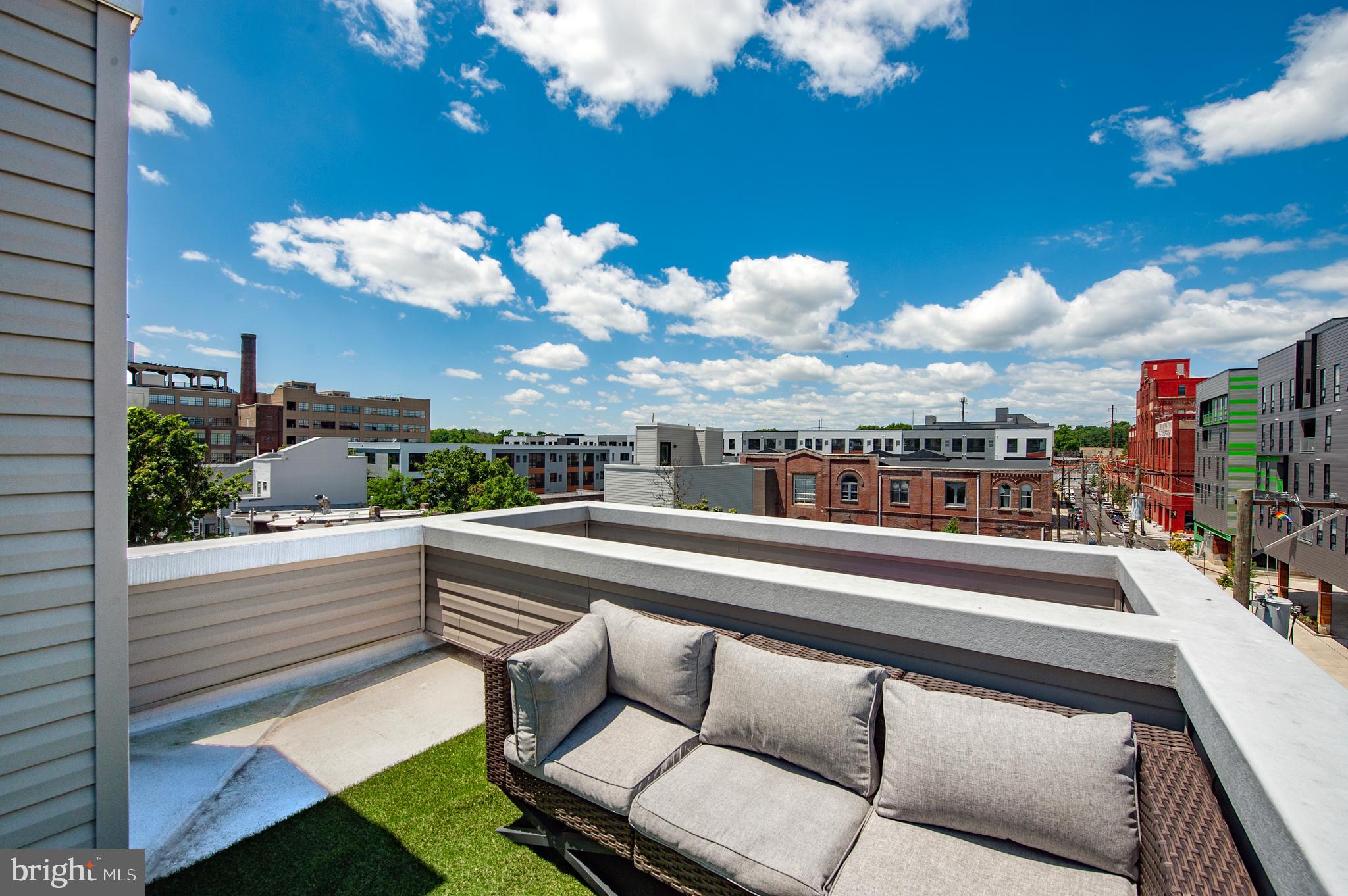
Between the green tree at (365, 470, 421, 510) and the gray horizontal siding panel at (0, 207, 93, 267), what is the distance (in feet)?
111

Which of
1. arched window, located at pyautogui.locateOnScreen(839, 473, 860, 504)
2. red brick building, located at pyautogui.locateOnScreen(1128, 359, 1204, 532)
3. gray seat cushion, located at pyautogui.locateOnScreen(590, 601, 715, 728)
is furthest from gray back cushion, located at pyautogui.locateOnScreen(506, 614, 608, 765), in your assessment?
red brick building, located at pyautogui.locateOnScreen(1128, 359, 1204, 532)

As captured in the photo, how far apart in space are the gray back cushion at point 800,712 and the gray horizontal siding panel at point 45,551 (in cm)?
234

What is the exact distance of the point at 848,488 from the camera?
963 inches

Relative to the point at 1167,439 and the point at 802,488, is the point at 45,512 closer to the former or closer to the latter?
the point at 802,488

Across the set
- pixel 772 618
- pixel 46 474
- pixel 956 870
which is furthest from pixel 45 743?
pixel 956 870

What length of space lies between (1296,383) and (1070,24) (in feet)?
69.1

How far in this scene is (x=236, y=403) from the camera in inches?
2191

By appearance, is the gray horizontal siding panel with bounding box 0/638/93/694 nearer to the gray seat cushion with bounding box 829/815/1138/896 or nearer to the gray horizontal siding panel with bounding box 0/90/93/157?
the gray horizontal siding panel with bounding box 0/90/93/157

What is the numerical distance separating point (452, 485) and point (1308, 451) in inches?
1541

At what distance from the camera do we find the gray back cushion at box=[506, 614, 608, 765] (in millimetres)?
2070

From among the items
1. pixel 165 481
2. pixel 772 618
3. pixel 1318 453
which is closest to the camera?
pixel 772 618

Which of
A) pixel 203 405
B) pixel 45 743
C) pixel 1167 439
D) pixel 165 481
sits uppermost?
pixel 203 405

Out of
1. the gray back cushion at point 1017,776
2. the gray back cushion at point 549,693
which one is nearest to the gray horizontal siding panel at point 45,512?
the gray back cushion at point 549,693

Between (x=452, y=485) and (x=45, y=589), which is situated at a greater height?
(x=45, y=589)
